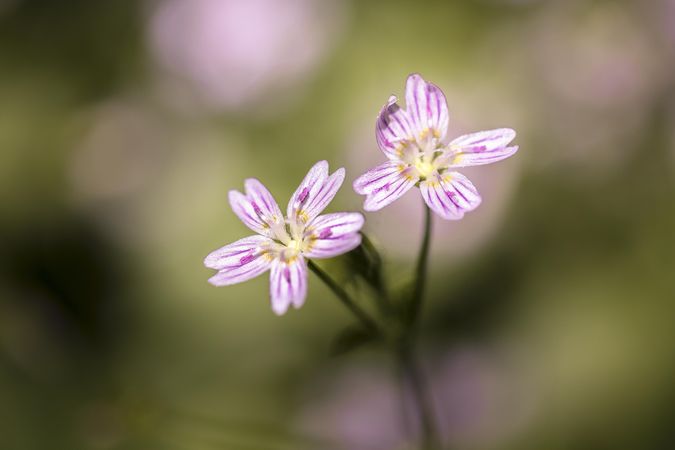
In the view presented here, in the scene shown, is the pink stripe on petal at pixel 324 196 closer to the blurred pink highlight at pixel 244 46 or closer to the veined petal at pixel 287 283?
the veined petal at pixel 287 283

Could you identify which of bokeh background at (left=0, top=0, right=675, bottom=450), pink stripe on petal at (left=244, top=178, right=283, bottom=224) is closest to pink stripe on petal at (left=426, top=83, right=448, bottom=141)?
pink stripe on petal at (left=244, top=178, right=283, bottom=224)

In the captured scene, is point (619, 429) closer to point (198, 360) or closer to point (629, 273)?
point (629, 273)

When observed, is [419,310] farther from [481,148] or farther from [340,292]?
[481,148]

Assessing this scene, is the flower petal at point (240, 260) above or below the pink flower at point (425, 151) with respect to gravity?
below

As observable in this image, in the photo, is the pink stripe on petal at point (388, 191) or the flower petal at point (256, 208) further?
the flower petal at point (256, 208)

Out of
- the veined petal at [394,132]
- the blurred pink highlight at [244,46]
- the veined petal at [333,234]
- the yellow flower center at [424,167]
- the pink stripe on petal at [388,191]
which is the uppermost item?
the blurred pink highlight at [244,46]

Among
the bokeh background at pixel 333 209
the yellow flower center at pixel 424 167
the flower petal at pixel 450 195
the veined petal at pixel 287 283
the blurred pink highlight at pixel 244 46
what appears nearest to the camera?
the veined petal at pixel 287 283

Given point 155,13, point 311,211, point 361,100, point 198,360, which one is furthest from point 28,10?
point 311,211

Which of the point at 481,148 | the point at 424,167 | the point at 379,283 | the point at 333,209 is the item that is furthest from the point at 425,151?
the point at 333,209

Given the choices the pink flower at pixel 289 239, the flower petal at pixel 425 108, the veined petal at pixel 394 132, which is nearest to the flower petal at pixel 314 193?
the pink flower at pixel 289 239

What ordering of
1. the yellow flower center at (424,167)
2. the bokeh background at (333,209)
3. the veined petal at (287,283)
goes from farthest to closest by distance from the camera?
the bokeh background at (333,209)
the yellow flower center at (424,167)
the veined petal at (287,283)
